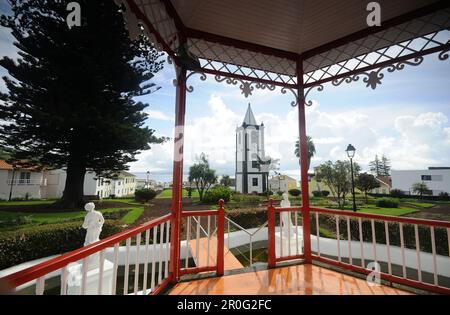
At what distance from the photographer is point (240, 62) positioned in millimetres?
3420

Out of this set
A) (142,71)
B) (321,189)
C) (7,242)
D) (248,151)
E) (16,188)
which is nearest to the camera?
(7,242)

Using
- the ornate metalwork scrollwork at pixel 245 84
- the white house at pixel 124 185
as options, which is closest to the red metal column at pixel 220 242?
the ornate metalwork scrollwork at pixel 245 84

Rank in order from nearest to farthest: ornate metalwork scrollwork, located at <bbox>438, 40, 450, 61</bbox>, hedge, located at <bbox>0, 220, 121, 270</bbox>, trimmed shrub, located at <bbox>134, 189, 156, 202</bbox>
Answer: ornate metalwork scrollwork, located at <bbox>438, 40, 450, 61</bbox>, hedge, located at <bbox>0, 220, 121, 270</bbox>, trimmed shrub, located at <bbox>134, 189, 156, 202</bbox>

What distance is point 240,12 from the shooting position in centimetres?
260

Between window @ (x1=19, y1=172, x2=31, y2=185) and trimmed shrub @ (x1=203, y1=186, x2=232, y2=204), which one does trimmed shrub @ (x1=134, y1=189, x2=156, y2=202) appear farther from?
window @ (x1=19, y1=172, x2=31, y2=185)

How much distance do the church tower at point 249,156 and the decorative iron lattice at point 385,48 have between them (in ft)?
87.8

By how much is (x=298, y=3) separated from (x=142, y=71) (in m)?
14.0

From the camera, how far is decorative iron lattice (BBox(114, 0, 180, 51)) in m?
1.81

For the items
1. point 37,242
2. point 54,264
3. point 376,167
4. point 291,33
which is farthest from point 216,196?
point 376,167

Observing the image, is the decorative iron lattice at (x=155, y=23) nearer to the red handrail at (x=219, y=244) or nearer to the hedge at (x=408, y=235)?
the red handrail at (x=219, y=244)

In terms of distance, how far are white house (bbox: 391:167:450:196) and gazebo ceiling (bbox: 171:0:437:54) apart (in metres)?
37.3

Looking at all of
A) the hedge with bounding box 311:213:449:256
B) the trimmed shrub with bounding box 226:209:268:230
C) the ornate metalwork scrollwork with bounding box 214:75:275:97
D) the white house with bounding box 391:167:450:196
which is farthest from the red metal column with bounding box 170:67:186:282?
the white house with bounding box 391:167:450:196
